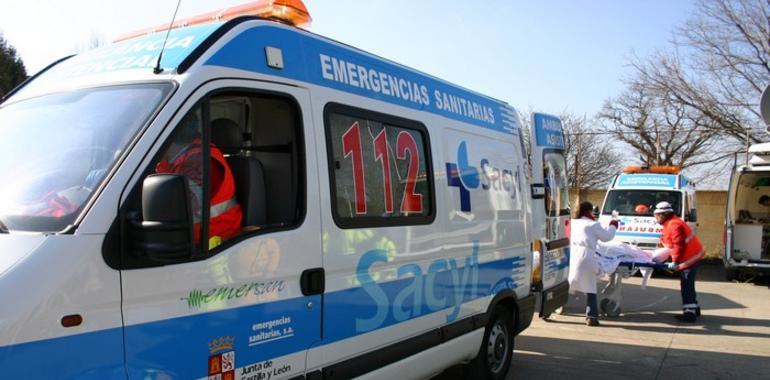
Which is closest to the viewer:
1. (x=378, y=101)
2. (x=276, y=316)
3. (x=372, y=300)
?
(x=276, y=316)

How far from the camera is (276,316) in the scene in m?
3.04

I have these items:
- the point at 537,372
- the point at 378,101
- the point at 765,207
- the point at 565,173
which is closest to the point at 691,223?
the point at 765,207

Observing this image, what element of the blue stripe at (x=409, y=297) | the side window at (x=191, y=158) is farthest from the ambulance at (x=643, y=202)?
the side window at (x=191, y=158)

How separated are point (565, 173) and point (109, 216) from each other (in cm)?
643

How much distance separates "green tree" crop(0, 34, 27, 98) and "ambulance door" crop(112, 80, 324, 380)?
47.7ft

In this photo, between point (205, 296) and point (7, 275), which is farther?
point (205, 296)

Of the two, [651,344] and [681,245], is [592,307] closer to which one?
[651,344]

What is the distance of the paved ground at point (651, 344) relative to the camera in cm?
627

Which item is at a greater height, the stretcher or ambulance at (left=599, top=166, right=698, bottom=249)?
ambulance at (left=599, top=166, right=698, bottom=249)

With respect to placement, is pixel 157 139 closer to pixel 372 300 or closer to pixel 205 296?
pixel 205 296

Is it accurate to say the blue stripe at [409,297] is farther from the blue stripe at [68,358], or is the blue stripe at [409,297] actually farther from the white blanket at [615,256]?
the white blanket at [615,256]

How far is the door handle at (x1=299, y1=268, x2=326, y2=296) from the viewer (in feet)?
10.4

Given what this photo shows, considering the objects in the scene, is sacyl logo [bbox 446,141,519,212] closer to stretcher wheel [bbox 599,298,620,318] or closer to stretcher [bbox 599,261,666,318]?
stretcher [bbox 599,261,666,318]

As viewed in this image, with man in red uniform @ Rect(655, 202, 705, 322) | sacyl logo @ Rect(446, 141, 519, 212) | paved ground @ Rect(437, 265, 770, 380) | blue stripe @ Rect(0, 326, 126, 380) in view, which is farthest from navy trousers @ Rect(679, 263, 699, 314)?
blue stripe @ Rect(0, 326, 126, 380)
